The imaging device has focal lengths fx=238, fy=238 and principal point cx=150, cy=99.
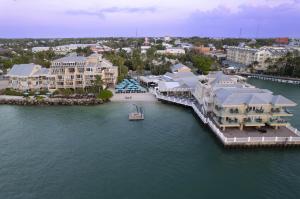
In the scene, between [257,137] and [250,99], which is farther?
[250,99]

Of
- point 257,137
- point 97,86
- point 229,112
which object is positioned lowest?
point 257,137

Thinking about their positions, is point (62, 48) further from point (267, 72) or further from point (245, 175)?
point (245, 175)

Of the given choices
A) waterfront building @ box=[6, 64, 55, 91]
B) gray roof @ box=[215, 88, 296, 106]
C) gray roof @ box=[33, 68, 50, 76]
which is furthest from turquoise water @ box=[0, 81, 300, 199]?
gray roof @ box=[33, 68, 50, 76]

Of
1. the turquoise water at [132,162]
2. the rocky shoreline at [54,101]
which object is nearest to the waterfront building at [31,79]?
the rocky shoreline at [54,101]

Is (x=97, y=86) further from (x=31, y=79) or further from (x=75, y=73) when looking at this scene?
(x=31, y=79)

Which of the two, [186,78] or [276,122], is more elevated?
[186,78]

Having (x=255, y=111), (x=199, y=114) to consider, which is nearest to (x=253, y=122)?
(x=255, y=111)

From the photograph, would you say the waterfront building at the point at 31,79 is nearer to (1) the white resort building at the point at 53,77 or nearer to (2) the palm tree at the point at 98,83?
(1) the white resort building at the point at 53,77
